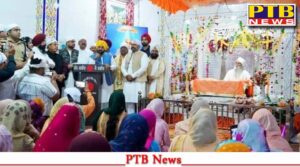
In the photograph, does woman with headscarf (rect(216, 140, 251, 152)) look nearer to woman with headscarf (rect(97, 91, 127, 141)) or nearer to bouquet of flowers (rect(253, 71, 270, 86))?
woman with headscarf (rect(97, 91, 127, 141))

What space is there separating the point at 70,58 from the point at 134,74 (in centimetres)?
81

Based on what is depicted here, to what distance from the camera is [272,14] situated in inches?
213

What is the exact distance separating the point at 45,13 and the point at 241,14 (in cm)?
263

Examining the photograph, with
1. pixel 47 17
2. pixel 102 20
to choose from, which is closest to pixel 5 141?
pixel 47 17

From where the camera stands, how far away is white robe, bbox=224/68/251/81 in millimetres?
5481

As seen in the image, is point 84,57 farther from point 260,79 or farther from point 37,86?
point 37,86

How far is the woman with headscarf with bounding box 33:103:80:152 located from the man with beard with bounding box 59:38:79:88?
9.19ft

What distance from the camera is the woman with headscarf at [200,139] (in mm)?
1816

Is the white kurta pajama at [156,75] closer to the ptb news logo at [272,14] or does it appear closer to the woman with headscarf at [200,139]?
the ptb news logo at [272,14]

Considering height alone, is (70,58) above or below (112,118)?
above

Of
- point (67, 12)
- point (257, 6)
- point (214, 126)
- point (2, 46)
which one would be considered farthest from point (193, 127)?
point (67, 12)

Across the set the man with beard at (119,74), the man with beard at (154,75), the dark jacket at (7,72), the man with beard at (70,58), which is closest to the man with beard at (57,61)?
the man with beard at (70,58)

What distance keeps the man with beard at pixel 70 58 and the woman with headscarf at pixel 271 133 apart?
8.54 ft

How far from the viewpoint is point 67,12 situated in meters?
5.89
